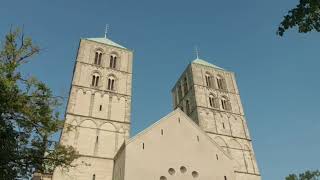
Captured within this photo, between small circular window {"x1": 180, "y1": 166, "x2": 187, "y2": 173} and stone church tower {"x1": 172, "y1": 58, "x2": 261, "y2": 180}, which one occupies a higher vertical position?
stone church tower {"x1": 172, "y1": 58, "x2": 261, "y2": 180}

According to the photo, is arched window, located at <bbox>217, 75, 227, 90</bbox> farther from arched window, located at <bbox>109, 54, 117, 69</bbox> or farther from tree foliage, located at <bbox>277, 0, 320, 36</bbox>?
tree foliage, located at <bbox>277, 0, 320, 36</bbox>

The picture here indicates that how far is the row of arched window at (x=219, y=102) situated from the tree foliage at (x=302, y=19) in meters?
26.9

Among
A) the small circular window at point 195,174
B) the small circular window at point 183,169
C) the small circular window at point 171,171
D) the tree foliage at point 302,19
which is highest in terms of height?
the tree foliage at point 302,19

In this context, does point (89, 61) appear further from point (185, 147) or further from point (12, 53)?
point (12, 53)

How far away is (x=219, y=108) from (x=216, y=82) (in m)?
4.72

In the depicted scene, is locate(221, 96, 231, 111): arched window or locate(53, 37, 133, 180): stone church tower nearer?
locate(53, 37, 133, 180): stone church tower

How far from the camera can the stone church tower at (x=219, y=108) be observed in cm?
3145

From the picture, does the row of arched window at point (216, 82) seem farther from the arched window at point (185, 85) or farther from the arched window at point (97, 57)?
the arched window at point (97, 57)

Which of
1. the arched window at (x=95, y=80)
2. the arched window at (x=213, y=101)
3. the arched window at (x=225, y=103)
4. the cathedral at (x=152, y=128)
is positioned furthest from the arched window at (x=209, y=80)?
A: the arched window at (x=95, y=80)

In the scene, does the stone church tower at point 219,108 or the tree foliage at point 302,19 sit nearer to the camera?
the tree foliage at point 302,19

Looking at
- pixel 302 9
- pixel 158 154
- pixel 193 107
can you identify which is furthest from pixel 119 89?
pixel 302 9

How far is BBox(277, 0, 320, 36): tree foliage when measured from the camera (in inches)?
347

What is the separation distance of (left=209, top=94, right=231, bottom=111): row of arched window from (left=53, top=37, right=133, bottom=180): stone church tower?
34.2 ft

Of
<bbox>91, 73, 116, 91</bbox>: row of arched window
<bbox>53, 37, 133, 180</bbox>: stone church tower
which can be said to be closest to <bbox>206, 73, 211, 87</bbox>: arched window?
<bbox>53, 37, 133, 180</bbox>: stone church tower
